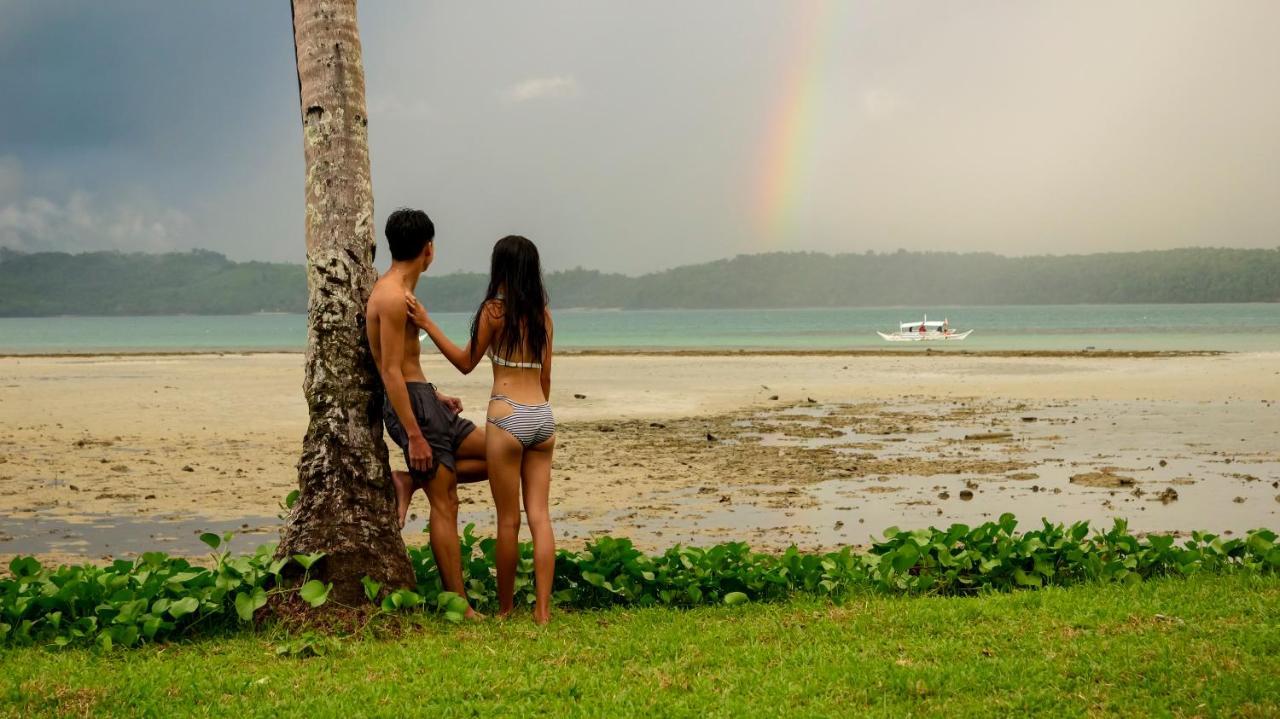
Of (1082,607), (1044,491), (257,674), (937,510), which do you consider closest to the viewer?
(257,674)

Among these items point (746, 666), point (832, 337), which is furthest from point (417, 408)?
point (832, 337)

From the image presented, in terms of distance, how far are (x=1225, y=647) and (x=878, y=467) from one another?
9.08 metres

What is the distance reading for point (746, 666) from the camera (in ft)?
19.8

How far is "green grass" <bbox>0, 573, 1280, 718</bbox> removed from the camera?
541cm

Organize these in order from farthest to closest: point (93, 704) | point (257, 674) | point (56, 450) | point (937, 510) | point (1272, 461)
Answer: point (56, 450) → point (1272, 461) → point (937, 510) → point (257, 674) → point (93, 704)

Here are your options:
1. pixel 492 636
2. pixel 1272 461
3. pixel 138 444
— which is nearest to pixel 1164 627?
pixel 492 636

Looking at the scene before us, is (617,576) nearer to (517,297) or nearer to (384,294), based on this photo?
(517,297)

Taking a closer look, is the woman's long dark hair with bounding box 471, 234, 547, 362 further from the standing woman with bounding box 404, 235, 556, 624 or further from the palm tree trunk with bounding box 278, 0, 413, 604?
the palm tree trunk with bounding box 278, 0, 413, 604

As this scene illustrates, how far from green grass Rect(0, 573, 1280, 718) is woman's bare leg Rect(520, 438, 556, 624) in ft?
0.71

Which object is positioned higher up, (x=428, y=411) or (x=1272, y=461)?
(x=428, y=411)

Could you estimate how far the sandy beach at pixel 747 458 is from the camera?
37.2ft

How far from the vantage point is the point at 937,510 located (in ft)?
38.7

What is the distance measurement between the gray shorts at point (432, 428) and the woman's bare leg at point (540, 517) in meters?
0.45

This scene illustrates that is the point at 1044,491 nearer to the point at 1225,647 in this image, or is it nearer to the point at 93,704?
the point at 1225,647
